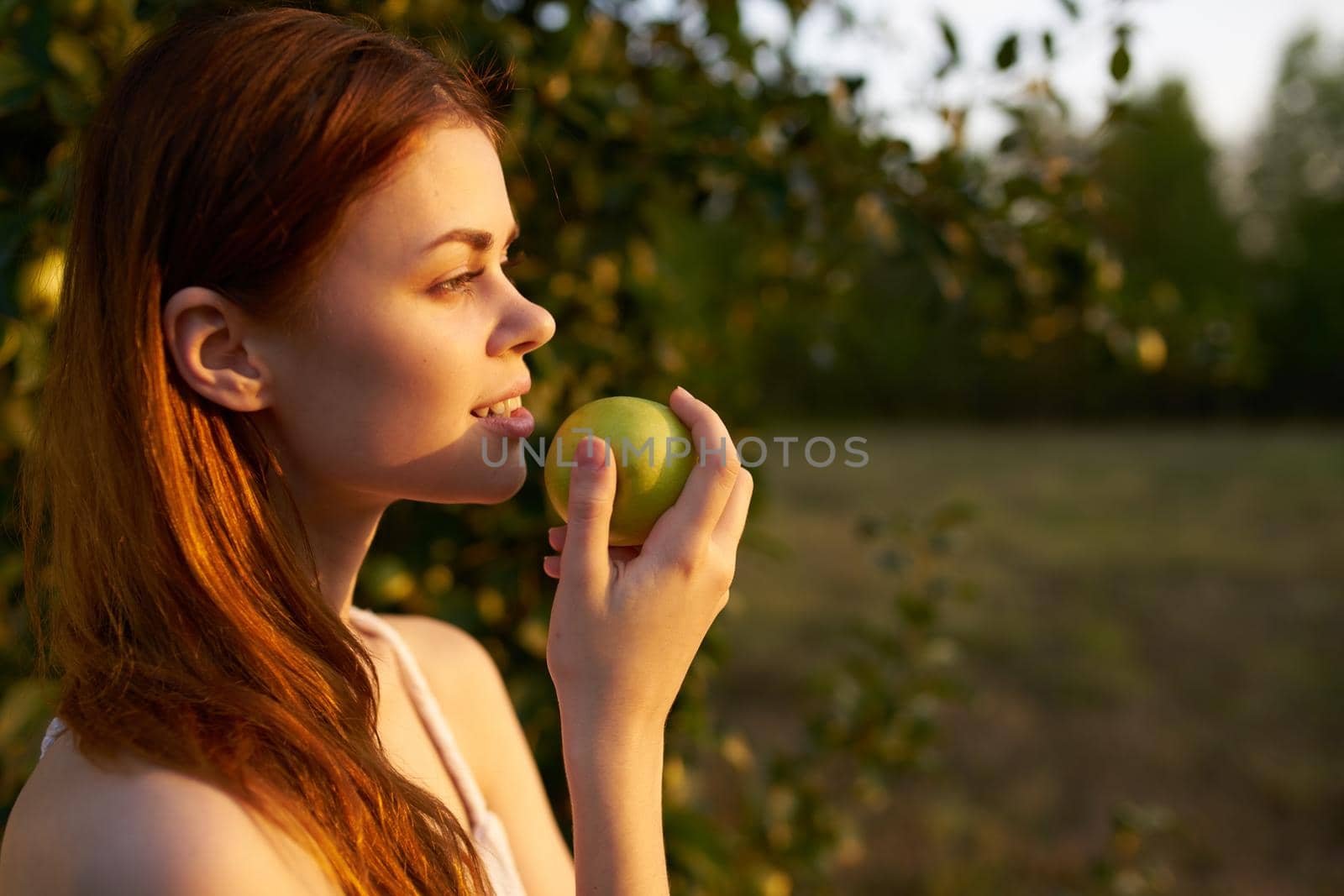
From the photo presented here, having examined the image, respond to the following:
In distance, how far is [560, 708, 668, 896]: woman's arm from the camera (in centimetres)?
102

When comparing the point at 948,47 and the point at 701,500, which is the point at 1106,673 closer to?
the point at 948,47

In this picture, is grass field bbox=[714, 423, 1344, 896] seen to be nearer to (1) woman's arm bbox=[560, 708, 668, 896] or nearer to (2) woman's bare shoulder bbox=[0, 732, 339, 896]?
(1) woman's arm bbox=[560, 708, 668, 896]

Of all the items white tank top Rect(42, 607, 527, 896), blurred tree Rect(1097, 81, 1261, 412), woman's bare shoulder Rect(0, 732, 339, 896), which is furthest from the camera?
blurred tree Rect(1097, 81, 1261, 412)

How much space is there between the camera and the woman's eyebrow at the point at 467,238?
1104 millimetres

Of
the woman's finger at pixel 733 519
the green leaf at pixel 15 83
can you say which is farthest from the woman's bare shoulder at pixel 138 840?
the green leaf at pixel 15 83

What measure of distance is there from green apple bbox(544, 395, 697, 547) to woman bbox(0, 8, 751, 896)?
42mm

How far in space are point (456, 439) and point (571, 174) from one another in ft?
2.95

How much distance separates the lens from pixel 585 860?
1.02m

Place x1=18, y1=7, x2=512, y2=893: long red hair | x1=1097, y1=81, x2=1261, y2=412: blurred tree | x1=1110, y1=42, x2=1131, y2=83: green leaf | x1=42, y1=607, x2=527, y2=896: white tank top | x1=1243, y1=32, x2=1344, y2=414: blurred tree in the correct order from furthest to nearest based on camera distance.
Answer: x1=1097, y1=81, x2=1261, y2=412: blurred tree
x1=1243, y1=32, x2=1344, y2=414: blurred tree
x1=1110, y1=42, x2=1131, y2=83: green leaf
x1=42, y1=607, x2=527, y2=896: white tank top
x1=18, y1=7, x2=512, y2=893: long red hair

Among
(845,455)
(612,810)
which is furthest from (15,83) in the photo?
(845,455)

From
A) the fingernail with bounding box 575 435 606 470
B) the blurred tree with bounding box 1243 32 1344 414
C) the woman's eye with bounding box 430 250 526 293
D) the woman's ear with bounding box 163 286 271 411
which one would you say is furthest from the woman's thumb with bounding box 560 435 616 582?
→ the blurred tree with bounding box 1243 32 1344 414

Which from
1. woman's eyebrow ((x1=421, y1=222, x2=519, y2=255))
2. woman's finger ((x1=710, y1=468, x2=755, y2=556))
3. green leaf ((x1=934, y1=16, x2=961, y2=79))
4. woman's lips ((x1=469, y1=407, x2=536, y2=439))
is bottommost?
woman's finger ((x1=710, y1=468, x2=755, y2=556))

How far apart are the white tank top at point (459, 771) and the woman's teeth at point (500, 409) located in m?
0.39

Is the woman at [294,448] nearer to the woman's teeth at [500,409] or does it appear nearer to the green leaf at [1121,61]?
the woman's teeth at [500,409]
